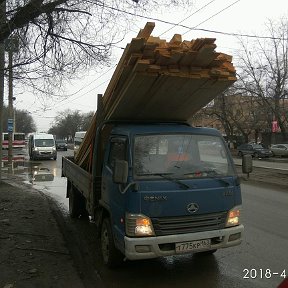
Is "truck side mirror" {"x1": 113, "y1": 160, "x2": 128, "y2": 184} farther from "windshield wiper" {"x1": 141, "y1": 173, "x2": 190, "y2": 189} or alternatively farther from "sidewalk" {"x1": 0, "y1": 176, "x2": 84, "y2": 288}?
"sidewalk" {"x1": 0, "y1": 176, "x2": 84, "y2": 288}

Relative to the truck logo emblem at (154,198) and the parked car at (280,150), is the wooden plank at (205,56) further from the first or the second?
the parked car at (280,150)

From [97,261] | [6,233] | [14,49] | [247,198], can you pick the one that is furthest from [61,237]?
[247,198]

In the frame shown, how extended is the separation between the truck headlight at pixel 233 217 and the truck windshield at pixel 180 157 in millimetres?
483

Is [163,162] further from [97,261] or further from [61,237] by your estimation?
[61,237]

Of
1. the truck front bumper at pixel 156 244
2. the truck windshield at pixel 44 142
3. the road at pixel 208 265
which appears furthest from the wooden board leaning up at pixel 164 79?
the truck windshield at pixel 44 142

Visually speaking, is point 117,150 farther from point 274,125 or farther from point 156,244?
point 274,125

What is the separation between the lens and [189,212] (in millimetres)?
5266

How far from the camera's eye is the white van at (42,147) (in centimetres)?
3719

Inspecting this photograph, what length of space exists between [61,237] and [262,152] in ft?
129

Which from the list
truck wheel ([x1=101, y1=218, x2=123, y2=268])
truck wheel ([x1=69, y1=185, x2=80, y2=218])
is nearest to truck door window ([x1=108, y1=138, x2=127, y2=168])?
truck wheel ([x1=101, y1=218, x2=123, y2=268])

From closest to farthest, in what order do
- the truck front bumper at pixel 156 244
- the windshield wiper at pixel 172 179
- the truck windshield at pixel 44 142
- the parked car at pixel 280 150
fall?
1. the truck front bumper at pixel 156 244
2. the windshield wiper at pixel 172 179
3. the truck windshield at pixel 44 142
4. the parked car at pixel 280 150

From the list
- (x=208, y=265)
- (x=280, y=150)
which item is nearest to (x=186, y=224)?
(x=208, y=265)

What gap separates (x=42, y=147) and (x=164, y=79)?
33224 millimetres

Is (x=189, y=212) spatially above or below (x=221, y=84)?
below
